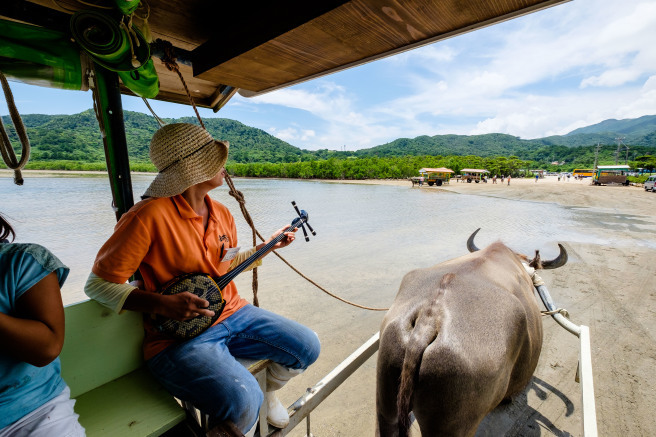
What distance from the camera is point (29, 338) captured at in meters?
0.98

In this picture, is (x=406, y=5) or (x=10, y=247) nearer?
(x=10, y=247)

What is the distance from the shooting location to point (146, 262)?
1498mm

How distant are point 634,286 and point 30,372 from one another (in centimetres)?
795

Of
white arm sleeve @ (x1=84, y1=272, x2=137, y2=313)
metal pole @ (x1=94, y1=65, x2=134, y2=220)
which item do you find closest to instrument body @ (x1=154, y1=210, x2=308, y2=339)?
white arm sleeve @ (x1=84, y1=272, x2=137, y2=313)

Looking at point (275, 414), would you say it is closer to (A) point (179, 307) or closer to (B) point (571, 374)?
(A) point (179, 307)

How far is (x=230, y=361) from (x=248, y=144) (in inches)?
3049

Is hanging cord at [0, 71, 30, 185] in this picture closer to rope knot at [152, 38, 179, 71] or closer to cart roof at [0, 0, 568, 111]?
cart roof at [0, 0, 568, 111]

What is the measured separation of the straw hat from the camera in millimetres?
1554

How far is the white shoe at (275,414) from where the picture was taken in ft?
5.75

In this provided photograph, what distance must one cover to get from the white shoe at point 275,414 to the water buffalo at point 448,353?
58 cm

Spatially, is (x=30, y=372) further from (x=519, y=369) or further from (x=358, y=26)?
(x=519, y=369)

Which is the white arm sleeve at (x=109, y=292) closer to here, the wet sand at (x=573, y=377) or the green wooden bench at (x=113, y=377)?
the green wooden bench at (x=113, y=377)

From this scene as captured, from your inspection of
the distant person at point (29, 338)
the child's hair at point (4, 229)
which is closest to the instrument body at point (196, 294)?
the distant person at point (29, 338)

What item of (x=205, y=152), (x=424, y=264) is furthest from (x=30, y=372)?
(x=424, y=264)
